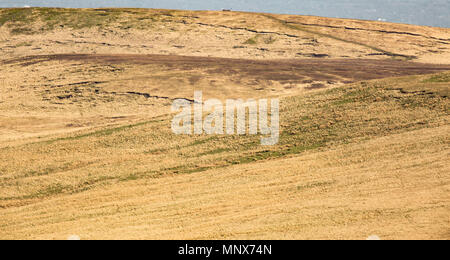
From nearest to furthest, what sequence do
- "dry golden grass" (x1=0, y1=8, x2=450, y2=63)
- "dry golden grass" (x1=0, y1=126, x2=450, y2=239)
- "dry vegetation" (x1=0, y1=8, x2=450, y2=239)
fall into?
"dry golden grass" (x1=0, y1=126, x2=450, y2=239) → "dry vegetation" (x1=0, y1=8, x2=450, y2=239) → "dry golden grass" (x1=0, y1=8, x2=450, y2=63)

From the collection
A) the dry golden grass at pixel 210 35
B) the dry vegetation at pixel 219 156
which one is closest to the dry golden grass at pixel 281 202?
the dry vegetation at pixel 219 156

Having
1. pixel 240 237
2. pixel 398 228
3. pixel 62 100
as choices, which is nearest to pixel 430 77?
pixel 398 228

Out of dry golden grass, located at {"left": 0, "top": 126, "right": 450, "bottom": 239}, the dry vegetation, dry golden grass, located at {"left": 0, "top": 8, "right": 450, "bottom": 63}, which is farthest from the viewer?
dry golden grass, located at {"left": 0, "top": 8, "right": 450, "bottom": 63}

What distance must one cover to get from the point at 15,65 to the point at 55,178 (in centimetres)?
2917

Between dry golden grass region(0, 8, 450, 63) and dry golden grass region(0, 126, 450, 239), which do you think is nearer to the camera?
dry golden grass region(0, 126, 450, 239)

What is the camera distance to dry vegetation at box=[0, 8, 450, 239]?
537 inches

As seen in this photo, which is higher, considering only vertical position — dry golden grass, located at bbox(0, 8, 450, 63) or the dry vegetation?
dry golden grass, located at bbox(0, 8, 450, 63)

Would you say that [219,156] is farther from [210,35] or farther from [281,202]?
[210,35]

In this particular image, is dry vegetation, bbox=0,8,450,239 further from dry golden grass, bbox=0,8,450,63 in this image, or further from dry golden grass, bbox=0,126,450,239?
dry golden grass, bbox=0,8,450,63

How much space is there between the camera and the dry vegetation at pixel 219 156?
13633 mm

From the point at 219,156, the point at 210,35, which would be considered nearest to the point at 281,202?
the point at 219,156

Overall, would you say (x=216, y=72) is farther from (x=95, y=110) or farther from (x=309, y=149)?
(x=309, y=149)

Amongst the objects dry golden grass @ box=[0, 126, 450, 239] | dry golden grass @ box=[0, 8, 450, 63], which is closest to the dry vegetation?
dry golden grass @ box=[0, 126, 450, 239]

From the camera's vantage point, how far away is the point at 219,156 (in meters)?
19.1
